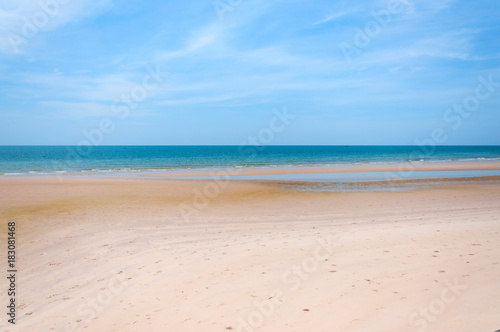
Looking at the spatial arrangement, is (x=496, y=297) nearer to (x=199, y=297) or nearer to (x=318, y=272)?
(x=318, y=272)

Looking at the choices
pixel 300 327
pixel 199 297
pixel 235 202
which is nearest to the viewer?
pixel 300 327

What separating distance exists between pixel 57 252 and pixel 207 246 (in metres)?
3.80

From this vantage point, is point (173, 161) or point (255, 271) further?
point (173, 161)

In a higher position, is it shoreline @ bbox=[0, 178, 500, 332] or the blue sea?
the blue sea

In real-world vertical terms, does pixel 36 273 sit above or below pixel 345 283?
below

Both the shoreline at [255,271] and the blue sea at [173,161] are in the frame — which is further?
the blue sea at [173,161]

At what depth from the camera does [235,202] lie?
1656 cm

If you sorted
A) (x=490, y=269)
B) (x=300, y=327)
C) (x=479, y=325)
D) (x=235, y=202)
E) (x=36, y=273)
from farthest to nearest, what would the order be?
(x=235, y=202), (x=36, y=273), (x=490, y=269), (x=300, y=327), (x=479, y=325)

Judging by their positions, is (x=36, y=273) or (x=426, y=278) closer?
(x=426, y=278)

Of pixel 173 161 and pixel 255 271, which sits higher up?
pixel 173 161

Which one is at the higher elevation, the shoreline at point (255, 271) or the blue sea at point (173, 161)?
the blue sea at point (173, 161)

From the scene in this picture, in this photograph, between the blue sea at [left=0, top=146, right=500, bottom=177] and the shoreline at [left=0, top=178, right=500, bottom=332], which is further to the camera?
the blue sea at [left=0, top=146, right=500, bottom=177]

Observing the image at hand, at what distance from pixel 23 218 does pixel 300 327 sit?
40.2ft

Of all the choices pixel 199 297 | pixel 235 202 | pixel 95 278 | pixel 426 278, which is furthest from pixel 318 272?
pixel 235 202
